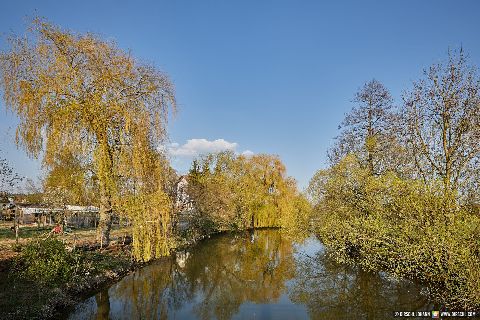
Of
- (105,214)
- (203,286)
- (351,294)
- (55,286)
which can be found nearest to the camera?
(55,286)

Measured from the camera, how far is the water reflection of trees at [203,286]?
37.9 feet

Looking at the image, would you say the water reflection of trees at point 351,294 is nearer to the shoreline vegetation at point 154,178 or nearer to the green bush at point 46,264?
the shoreline vegetation at point 154,178

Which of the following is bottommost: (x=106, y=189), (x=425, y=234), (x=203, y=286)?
(x=203, y=286)

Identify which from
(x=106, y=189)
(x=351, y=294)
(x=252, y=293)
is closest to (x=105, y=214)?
(x=106, y=189)

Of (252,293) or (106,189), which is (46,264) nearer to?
(106,189)

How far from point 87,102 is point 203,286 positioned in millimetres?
10184

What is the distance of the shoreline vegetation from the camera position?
35.0ft

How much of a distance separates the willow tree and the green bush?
4590mm

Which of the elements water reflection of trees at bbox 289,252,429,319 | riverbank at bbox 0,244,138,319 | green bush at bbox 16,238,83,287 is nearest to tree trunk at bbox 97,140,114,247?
riverbank at bbox 0,244,138,319

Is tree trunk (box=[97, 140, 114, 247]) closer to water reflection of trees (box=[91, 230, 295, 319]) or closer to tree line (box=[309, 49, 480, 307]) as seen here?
water reflection of trees (box=[91, 230, 295, 319])

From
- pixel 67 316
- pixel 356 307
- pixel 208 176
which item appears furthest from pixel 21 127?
pixel 208 176

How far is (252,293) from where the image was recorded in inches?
540

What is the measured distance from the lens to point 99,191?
17922 millimetres

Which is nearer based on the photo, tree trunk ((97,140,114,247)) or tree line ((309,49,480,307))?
tree line ((309,49,480,307))
